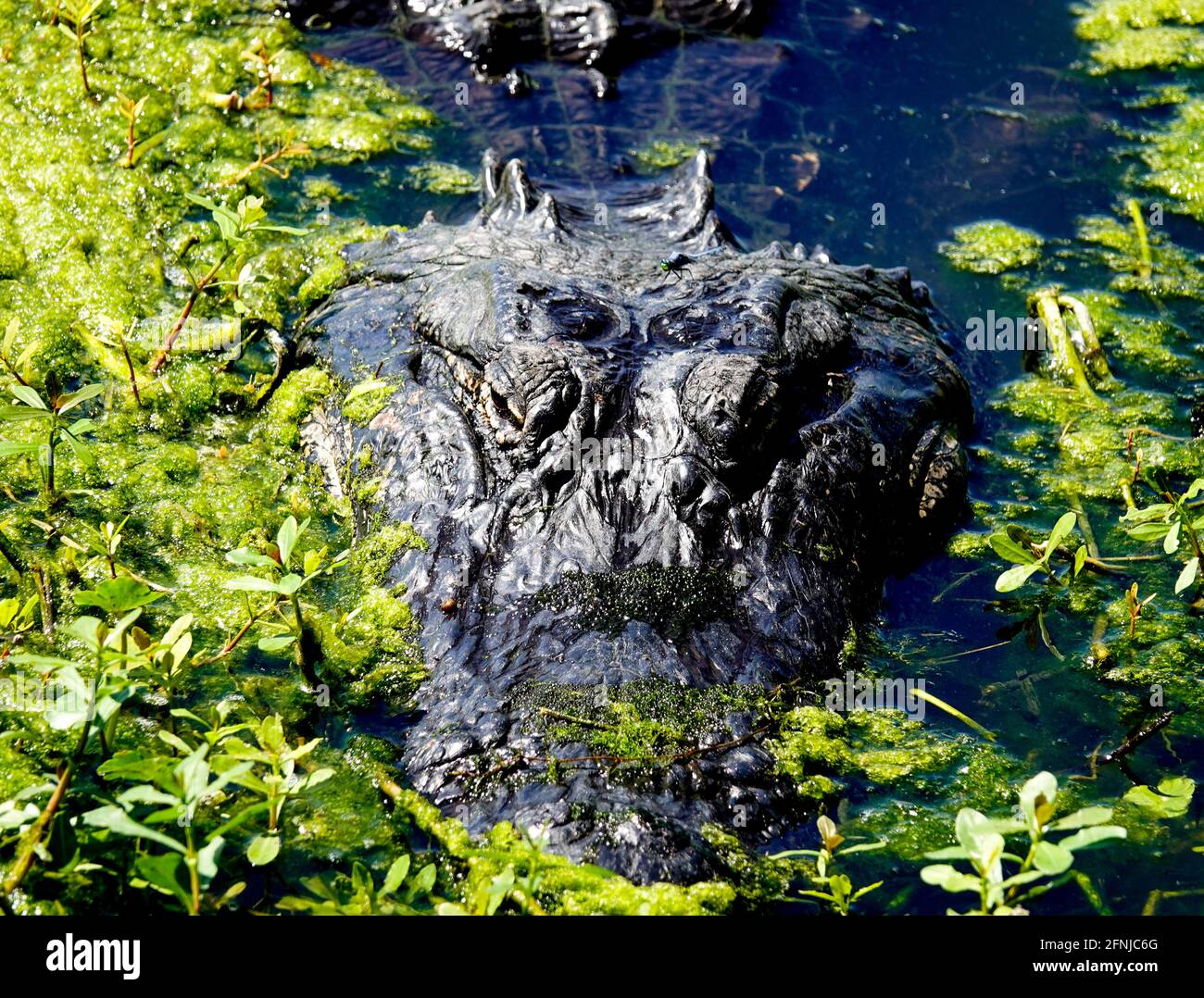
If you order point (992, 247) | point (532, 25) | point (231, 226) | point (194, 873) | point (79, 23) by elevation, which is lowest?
point (194, 873)

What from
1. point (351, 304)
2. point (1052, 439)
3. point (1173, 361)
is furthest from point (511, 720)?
point (1173, 361)

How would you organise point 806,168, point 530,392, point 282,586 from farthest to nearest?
point 806,168 → point 530,392 → point 282,586

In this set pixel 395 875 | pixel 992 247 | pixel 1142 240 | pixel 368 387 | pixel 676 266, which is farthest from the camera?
pixel 992 247

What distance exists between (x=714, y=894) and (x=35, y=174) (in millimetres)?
5362

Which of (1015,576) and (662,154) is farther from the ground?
(662,154)

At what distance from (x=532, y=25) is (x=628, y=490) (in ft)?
15.1

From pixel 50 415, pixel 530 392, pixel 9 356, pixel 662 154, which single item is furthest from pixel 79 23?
pixel 530 392

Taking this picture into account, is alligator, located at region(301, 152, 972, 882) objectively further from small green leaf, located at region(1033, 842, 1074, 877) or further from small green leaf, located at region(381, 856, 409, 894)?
small green leaf, located at region(1033, 842, 1074, 877)

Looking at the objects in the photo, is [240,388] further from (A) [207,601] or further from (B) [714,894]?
(B) [714,894]

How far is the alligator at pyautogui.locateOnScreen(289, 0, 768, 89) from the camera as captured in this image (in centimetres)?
741

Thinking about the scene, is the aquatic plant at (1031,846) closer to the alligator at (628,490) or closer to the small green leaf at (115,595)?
the alligator at (628,490)

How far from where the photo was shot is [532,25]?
745 cm

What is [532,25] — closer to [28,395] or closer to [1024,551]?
[28,395]

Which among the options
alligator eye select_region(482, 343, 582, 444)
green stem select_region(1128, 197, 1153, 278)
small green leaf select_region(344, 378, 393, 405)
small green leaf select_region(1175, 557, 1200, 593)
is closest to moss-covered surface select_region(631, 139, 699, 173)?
green stem select_region(1128, 197, 1153, 278)
